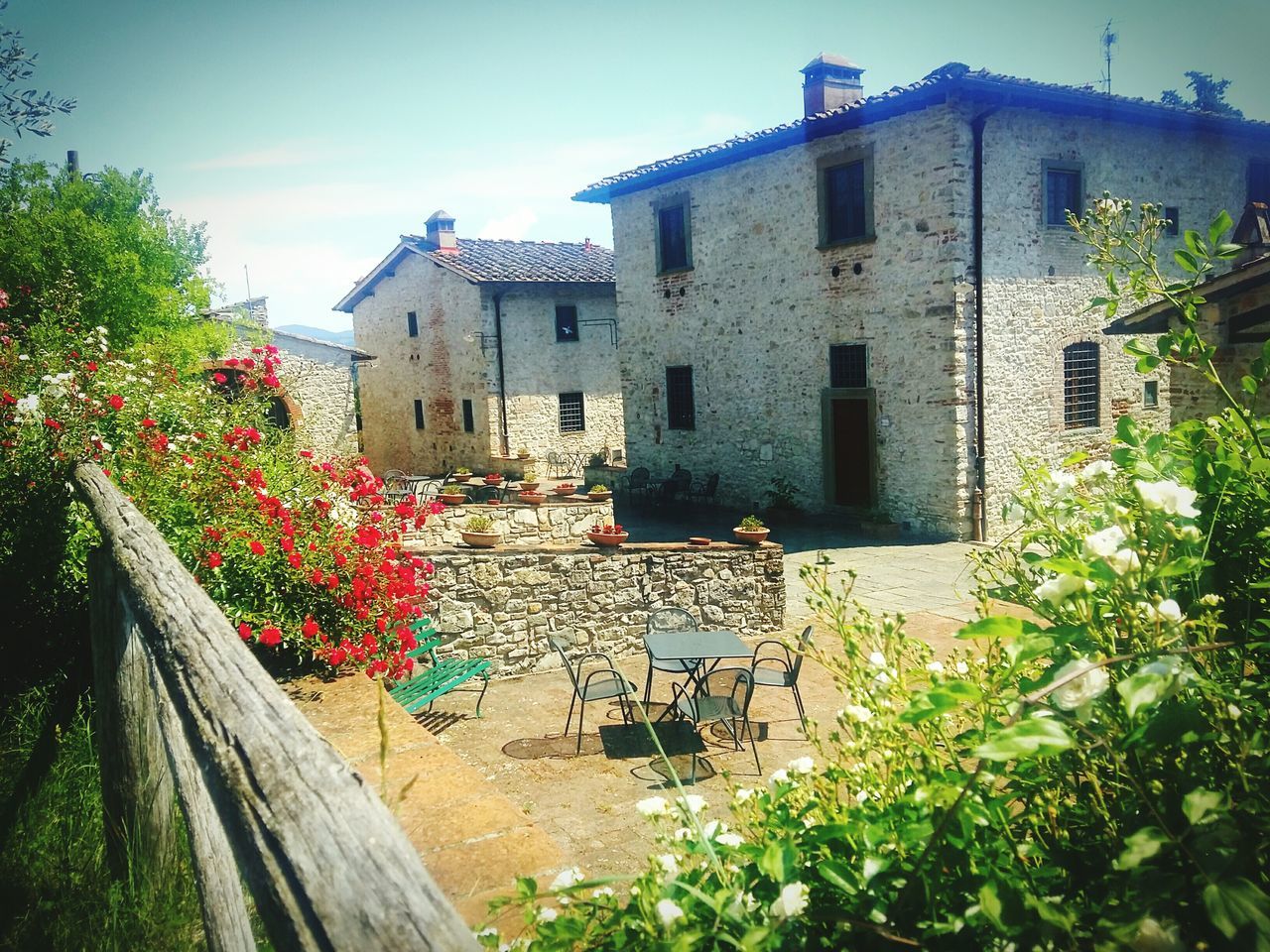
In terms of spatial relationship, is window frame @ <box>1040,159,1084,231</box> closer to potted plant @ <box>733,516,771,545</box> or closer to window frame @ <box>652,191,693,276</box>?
window frame @ <box>652,191,693,276</box>

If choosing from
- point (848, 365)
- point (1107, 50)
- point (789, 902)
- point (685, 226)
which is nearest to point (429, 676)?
point (789, 902)

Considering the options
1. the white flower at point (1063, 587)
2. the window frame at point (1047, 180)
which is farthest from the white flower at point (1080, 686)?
the window frame at point (1047, 180)

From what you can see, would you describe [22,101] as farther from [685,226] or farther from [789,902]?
[685,226]

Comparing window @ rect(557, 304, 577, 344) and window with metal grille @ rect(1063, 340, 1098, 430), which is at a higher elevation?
window @ rect(557, 304, 577, 344)

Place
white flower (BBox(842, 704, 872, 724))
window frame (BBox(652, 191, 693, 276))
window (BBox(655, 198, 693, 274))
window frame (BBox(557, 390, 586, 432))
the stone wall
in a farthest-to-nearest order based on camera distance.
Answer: window frame (BBox(557, 390, 586, 432)) < window (BBox(655, 198, 693, 274)) < window frame (BBox(652, 191, 693, 276)) < the stone wall < white flower (BBox(842, 704, 872, 724))

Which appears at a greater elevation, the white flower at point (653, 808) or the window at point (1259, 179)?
the window at point (1259, 179)

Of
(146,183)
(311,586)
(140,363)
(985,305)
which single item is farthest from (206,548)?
(146,183)

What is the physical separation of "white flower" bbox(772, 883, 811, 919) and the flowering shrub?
3.91 meters

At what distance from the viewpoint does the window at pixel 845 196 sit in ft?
47.3

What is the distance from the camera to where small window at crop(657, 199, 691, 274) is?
58.9 ft

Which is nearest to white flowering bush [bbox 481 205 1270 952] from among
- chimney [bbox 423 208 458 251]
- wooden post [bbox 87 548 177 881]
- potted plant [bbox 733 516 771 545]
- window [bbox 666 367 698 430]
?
wooden post [bbox 87 548 177 881]

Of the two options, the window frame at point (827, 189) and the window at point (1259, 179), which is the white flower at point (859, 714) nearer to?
the window frame at point (827, 189)

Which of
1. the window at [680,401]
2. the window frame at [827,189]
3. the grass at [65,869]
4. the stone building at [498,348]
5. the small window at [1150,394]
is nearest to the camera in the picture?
the grass at [65,869]

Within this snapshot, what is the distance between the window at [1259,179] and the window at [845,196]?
8422mm
